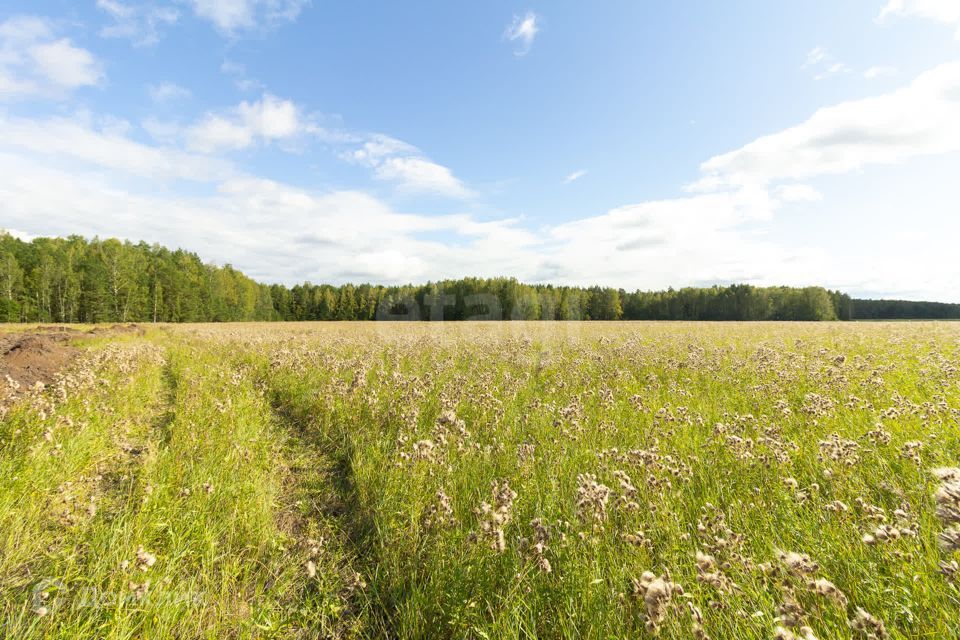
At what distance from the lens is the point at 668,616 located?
6.61 feet

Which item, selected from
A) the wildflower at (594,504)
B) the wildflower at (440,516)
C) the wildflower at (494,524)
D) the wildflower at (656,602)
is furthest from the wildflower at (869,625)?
the wildflower at (440,516)

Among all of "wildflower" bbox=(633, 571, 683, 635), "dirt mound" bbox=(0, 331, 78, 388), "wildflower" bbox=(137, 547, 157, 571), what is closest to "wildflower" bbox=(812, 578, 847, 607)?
"wildflower" bbox=(633, 571, 683, 635)

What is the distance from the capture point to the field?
2360mm

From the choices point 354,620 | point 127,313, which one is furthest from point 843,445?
point 127,313

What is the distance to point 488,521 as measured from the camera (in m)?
2.86

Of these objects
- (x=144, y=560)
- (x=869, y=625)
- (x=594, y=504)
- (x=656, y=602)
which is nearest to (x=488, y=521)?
(x=594, y=504)

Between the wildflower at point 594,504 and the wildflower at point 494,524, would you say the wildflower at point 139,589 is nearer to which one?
the wildflower at point 494,524

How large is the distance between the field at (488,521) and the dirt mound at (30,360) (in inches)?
123

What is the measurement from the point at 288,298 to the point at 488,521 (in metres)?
125

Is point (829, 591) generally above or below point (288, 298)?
below

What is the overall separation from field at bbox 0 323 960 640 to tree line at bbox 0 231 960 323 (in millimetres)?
85027

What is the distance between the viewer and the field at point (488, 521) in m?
2.36

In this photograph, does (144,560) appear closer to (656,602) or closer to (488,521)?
(488,521)

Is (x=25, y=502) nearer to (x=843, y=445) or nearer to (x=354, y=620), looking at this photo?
(x=354, y=620)
